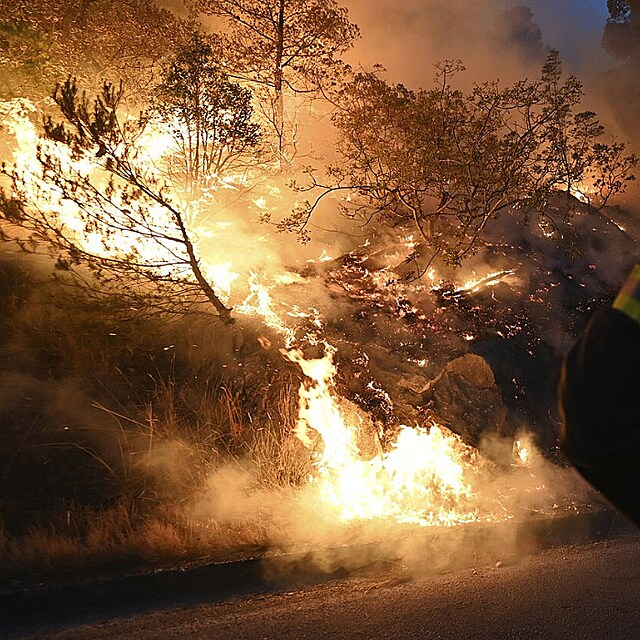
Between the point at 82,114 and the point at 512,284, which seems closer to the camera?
the point at 82,114

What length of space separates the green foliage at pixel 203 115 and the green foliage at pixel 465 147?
4.44 feet

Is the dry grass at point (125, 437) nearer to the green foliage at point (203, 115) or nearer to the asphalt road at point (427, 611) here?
the asphalt road at point (427, 611)

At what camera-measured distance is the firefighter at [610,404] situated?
1.33 meters

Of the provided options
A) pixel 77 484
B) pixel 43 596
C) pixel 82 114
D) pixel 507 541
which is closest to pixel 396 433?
pixel 507 541

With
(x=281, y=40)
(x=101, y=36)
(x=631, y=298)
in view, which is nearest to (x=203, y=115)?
(x=281, y=40)

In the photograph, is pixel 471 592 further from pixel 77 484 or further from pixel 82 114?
pixel 82 114

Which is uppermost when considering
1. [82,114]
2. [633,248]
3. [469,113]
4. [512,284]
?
[469,113]

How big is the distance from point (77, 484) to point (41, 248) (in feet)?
9.93

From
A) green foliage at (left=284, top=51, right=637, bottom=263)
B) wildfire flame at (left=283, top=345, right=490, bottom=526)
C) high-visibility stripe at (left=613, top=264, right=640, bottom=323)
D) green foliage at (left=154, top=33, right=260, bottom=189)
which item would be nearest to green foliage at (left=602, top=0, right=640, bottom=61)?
green foliage at (left=284, top=51, right=637, bottom=263)

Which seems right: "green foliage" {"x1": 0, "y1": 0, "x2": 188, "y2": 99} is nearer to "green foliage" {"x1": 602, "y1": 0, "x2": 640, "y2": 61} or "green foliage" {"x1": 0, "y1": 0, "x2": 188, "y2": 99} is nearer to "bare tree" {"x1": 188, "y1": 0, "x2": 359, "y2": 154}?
"bare tree" {"x1": 188, "y1": 0, "x2": 359, "y2": 154}

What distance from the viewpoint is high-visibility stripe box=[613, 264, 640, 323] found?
134 centimetres

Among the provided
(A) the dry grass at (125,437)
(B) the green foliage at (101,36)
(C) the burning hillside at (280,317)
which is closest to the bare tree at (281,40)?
(B) the green foliage at (101,36)

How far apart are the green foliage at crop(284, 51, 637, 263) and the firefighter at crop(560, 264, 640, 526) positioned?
19.7ft

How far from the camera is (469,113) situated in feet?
24.0
